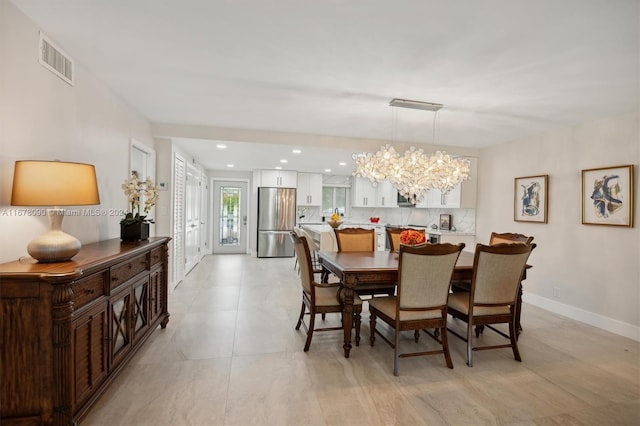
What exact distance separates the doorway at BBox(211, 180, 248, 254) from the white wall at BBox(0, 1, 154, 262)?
5114 millimetres

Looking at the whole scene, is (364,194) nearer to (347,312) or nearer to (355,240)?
(355,240)

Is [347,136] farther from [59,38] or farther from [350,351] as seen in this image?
[59,38]

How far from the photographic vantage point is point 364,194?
812 centimetres

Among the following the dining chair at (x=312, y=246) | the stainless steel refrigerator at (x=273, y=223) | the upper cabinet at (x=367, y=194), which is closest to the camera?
the dining chair at (x=312, y=246)

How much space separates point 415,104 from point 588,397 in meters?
2.68

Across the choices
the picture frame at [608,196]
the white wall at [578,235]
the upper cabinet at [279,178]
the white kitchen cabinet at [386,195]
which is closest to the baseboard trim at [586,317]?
the white wall at [578,235]

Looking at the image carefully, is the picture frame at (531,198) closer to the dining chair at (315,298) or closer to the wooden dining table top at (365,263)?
the wooden dining table top at (365,263)

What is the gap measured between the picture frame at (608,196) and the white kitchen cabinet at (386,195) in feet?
14.1

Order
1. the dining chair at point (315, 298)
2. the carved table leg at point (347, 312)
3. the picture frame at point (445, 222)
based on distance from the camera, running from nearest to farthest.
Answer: the carved table leg at point (347, 312), the dining chair at point (315, 298), the picture frame at point (445, 222)

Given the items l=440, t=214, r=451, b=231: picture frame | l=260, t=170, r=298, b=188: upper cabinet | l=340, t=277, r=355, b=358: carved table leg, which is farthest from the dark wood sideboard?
l=260, t=170, r=298, b=188: upper cabinet

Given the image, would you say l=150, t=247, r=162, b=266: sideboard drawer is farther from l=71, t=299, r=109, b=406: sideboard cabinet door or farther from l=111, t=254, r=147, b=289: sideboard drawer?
l=71, t=299, r=109, b=406: sideboard cabinet door

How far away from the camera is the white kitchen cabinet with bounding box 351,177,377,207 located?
8086 millimetres

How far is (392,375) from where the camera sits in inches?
92.9

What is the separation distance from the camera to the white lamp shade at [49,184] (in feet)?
5.02
